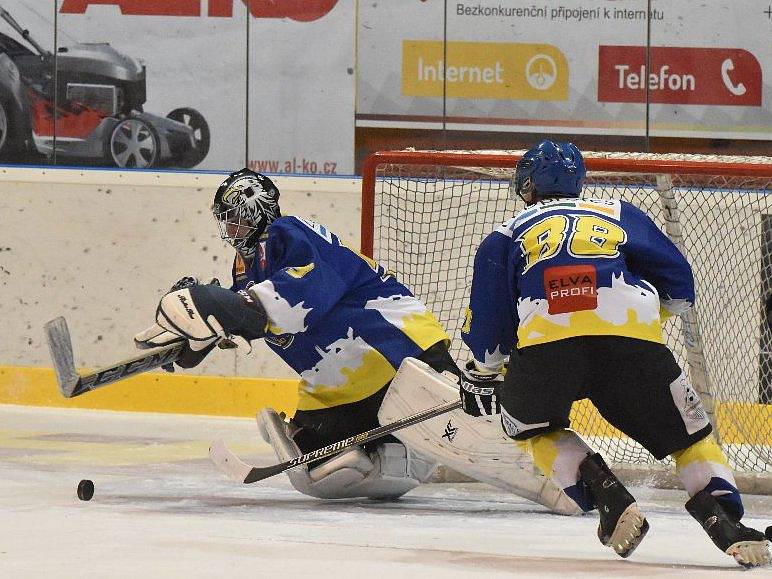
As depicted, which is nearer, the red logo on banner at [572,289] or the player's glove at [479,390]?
the red logo on banner at [572,289]

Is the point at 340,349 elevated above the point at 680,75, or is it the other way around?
the point at 680,75

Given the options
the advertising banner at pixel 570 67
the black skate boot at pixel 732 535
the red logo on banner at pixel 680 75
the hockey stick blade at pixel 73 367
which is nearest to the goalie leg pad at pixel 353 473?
the hockey stick blade at pixel 73 367

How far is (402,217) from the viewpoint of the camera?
18.3ft

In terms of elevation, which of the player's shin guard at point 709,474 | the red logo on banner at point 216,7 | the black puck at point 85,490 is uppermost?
the red logo on banner at point 216,7

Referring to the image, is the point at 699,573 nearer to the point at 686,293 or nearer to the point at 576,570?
the point at 576,570

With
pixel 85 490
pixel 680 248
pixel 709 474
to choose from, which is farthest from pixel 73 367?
pixel 680 248

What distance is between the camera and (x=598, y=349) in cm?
304

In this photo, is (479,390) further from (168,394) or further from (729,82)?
(729,82)

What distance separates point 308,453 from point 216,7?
3.82 metres

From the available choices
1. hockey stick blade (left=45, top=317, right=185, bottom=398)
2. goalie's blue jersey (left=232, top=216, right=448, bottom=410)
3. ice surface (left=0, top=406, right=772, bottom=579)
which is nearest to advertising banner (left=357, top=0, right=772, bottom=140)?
ice surface (left=0, top=406, right=772, bottom=579)

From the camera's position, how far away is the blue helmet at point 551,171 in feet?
10.6

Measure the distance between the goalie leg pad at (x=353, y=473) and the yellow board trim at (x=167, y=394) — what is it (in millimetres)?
1990

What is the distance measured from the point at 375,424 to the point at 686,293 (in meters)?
1.31

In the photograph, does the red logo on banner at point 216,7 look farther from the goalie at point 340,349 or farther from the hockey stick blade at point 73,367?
the hockey stick blade at point 73,367
